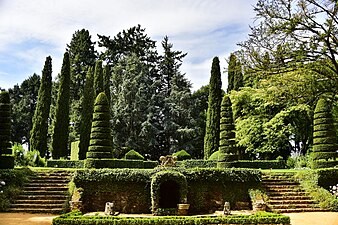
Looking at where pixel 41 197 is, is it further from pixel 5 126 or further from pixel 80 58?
pixel 80 58

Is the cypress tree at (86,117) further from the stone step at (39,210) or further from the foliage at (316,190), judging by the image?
the foliage at (316,190)

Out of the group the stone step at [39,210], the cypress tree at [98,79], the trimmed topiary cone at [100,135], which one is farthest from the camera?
the cypress tree at [98,79]

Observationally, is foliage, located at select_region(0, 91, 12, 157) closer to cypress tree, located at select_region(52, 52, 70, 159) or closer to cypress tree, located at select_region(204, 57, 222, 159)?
cypress tree, located at select_region(52, 52, 70, 159)

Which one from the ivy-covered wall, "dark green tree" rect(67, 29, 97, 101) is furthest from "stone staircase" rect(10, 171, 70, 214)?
"dark green tree" rect(67, 29, 97, 101)

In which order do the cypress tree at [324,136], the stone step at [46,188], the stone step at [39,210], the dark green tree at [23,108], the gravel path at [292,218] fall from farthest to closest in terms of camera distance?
the dark green tree at [23,108] → the cypress tree at [324,136] → the stone step at [46,188] → the stone step at [39,210] → the gravel path at [292,218]

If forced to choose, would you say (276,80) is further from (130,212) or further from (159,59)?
(159,59)

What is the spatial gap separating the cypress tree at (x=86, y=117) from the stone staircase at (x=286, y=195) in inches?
577

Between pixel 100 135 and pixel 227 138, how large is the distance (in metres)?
6.14

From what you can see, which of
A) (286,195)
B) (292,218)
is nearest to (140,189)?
(292,218)

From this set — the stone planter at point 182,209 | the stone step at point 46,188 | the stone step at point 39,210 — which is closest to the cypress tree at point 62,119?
the stone step at point 46,188

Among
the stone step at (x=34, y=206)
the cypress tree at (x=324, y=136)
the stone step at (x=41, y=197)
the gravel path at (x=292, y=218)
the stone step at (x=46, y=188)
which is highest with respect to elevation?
the cypress tree at (x=324, y=136)

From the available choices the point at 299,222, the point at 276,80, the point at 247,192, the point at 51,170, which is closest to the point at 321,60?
the point at 276,80

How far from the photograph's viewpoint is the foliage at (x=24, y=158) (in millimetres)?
20087

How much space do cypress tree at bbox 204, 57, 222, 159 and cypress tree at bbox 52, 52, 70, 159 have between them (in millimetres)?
10806
